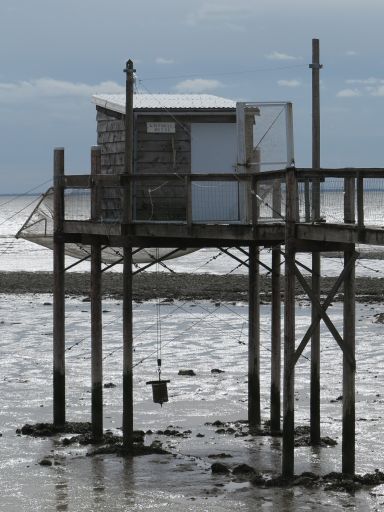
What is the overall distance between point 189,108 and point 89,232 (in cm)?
252

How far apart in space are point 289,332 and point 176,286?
32.5 m

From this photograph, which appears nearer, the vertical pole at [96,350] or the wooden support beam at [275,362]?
the vertical pole at [96,350]

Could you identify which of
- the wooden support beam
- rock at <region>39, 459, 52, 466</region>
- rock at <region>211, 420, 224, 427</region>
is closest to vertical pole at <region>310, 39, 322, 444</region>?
the wooden support beam

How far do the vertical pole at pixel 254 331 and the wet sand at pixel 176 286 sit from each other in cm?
2203

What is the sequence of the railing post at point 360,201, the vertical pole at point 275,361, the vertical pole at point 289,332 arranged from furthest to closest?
the vertical pole at point 275,361 < the vertical pole at point 289,332 < the railing post at point 360,201

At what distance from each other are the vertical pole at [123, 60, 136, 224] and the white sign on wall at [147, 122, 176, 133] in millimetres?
1070

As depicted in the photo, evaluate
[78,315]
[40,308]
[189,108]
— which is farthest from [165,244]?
[40,308]

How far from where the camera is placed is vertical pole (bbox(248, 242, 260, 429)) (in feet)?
62.6

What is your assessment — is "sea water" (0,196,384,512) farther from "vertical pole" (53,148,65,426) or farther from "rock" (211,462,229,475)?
"vertical pole" (53,148,65,426)

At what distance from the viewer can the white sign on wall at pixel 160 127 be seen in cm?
1861

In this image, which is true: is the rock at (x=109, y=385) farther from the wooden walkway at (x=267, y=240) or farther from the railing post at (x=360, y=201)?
the railing post at (x=360, y=201)

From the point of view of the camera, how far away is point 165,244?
1833 cm

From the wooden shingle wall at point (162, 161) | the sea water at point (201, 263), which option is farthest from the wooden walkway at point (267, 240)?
the sea water at point (201, 263)

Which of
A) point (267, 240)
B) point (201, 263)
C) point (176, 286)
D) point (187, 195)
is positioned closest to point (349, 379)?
point (267, 240)
